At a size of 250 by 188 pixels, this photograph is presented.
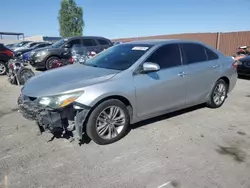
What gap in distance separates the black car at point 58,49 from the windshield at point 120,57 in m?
6.91

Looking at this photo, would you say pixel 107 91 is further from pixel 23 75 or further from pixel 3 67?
pixel 3 67

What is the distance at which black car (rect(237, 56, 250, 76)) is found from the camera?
958 centimetres

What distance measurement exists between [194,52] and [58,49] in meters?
8.34

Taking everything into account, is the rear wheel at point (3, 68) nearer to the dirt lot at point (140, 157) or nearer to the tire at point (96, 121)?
the dirt lot at point (140, 157)

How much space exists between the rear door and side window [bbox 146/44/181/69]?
0.21 metres

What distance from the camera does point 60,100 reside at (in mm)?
3291

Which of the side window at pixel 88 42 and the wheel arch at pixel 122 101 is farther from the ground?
the side window at pixel 88 42

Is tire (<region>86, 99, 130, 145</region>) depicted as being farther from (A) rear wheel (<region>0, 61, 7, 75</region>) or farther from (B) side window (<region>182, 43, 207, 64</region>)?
(A) rear wheel (<region>0, 61, 7, 75</region>)

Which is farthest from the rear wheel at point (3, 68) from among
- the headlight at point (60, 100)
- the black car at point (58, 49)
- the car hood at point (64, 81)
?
the headlight at point (60, 100)

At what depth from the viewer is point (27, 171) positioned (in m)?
2.96

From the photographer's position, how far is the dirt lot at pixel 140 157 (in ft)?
9.12

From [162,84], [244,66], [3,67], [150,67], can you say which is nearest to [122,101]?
[150,67]

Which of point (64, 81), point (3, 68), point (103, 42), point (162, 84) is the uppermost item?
point (103, 42)

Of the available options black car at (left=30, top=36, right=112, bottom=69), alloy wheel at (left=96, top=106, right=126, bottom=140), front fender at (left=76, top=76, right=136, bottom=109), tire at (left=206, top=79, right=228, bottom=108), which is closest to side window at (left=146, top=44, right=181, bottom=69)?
front fender at (left=76, top=76, right=136, bottom=109)
